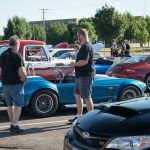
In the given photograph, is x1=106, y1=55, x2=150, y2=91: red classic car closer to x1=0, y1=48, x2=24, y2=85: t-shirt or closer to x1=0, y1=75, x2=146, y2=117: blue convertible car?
x1=0, y1=75, x2=146, y2=117: blue convertible car

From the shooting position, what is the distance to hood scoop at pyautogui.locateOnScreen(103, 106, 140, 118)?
4.40m

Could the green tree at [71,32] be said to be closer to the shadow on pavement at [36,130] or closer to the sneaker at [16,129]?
the shadow on pavement at [36,130]

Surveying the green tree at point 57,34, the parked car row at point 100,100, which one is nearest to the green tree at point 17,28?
the green tree at point 57,34

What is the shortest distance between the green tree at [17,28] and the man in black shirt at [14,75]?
58007mm

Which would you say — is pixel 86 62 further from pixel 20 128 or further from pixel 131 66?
pixel 131 66

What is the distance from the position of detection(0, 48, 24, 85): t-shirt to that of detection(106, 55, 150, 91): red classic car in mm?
6505

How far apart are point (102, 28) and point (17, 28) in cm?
1881

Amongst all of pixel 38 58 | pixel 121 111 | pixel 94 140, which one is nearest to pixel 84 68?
pixel 121 111

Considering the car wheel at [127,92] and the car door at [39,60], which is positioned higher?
the car door at [39,60]

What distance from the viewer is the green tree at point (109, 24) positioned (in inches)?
2025

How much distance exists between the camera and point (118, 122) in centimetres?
428

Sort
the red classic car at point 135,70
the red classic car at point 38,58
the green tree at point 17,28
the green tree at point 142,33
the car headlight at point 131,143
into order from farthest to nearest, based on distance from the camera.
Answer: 1. the green tree at point 17,28
2. the green tree at point 142,33
3. the red classic car at point 135,70
4. the red classic car at point 38,58
5. the car headlight at point 131,143

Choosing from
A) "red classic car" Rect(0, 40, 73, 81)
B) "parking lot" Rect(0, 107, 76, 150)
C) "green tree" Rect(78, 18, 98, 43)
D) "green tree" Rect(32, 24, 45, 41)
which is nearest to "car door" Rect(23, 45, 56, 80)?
"red classic car" Rect(0, 40, 73, 81)

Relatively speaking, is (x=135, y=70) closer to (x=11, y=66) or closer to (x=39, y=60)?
(x=39, y=60)
